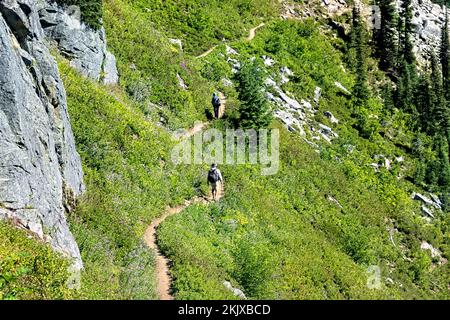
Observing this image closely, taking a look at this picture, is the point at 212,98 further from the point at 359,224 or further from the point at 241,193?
the point at 359,224

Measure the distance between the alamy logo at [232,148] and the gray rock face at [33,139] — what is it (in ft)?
29.5

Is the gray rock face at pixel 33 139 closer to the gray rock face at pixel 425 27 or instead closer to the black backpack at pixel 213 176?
the black backpack at pixel 213 176

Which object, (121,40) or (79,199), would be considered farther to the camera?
(121,40)

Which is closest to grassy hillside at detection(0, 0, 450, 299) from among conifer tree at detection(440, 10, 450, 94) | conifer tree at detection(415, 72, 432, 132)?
→ conifer tree at detection(415, 72, 432, 132)

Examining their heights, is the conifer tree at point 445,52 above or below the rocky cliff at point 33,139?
above

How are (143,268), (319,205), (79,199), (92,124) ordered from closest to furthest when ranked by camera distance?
1. (143,268)
2. (79,199)
3. (92,124)
4. (319,205)

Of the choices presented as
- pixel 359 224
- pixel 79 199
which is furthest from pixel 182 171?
pixel 359 224

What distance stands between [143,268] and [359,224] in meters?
19.6

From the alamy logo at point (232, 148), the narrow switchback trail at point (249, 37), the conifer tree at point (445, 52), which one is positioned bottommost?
the alamy logo at point (232, 148)

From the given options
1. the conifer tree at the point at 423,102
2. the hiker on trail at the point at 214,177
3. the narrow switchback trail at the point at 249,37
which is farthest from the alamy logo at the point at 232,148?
the conifer tree at the point at 423,102

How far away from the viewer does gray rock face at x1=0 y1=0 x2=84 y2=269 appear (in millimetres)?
12094

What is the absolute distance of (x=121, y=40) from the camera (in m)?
32.8

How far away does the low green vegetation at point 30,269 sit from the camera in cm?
970

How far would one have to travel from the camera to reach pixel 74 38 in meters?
25.9
